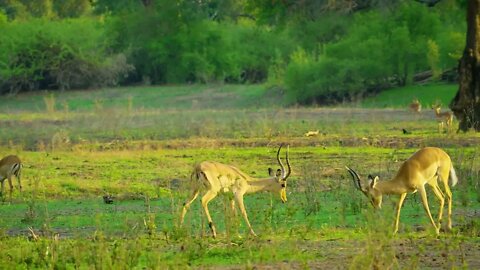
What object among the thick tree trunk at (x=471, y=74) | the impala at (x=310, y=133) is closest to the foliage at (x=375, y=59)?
the impala at (x=310, y=133)

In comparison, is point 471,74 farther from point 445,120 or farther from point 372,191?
point 372,191

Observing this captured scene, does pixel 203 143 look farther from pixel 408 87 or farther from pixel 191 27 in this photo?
pixel 191 27

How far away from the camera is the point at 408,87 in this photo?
132 feet

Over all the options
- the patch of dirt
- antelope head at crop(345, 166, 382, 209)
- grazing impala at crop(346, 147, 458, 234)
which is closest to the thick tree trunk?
grazing impala at crop(346, 147, 458, 234)

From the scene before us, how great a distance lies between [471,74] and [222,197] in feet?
39.8

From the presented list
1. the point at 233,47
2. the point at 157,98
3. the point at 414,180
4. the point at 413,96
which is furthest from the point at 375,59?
the point at 414,180

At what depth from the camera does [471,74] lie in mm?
25688

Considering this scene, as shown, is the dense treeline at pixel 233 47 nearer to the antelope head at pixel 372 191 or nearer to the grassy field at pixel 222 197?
the grassy field at pixel 222 197

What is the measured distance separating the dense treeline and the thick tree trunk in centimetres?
394

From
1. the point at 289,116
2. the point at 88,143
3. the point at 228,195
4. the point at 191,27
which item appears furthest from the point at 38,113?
the point at 228,195

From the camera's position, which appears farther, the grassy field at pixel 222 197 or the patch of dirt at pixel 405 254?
the grassy field at pixel 222 197

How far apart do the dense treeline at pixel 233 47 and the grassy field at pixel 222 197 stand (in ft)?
5.42

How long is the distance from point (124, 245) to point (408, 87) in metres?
31.0

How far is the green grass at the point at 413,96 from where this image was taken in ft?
123
